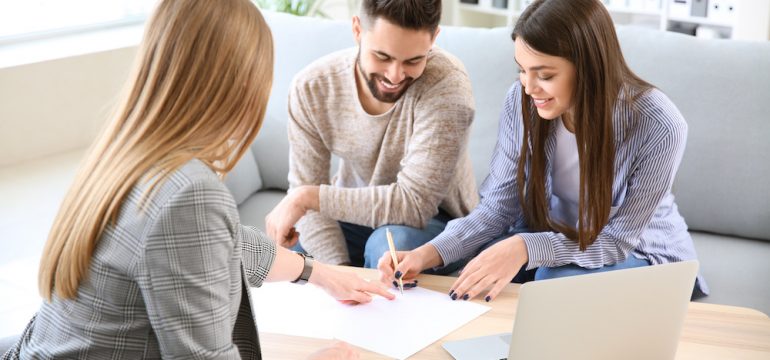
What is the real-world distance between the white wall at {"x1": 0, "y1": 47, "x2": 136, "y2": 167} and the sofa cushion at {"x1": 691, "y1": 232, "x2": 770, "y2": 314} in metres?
2.33

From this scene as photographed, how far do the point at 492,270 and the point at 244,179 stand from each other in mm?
1129

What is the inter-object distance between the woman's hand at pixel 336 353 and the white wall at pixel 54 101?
2417mm

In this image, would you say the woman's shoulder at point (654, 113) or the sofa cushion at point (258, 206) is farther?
the sofa cushion at point (258, 206)

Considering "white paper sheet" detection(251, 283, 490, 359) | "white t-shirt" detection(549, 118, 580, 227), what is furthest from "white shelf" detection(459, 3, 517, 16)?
"white paper sheet" detection(251, 283, 490, 359)

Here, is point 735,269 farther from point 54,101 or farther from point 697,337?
Result: point 54,101

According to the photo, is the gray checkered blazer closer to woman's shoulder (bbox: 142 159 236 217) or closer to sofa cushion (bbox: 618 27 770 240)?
→ woman's shoulder (bbox: 142 159 236 217)

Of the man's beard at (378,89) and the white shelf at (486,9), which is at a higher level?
the man's beard at (378,89)

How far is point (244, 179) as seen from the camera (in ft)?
8.17

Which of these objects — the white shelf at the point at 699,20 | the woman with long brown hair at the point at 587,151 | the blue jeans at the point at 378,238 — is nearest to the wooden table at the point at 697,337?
the woman with long brown hair at the point at 587,151

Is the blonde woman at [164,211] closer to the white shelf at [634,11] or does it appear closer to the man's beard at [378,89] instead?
the man's beard at [378,89]

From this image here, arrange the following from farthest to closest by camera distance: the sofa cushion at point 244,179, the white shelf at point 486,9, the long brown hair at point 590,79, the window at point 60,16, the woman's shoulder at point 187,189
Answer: the white shelf at point 486,9 → the window at point 60,16 → the sofa cushion at point 244,179 → the long brown hair at point 590,79 → the woman's shoulder at point 187,189

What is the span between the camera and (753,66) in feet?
6.93

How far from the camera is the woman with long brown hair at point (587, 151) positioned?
161cm

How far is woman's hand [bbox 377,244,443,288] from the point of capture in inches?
61.7
